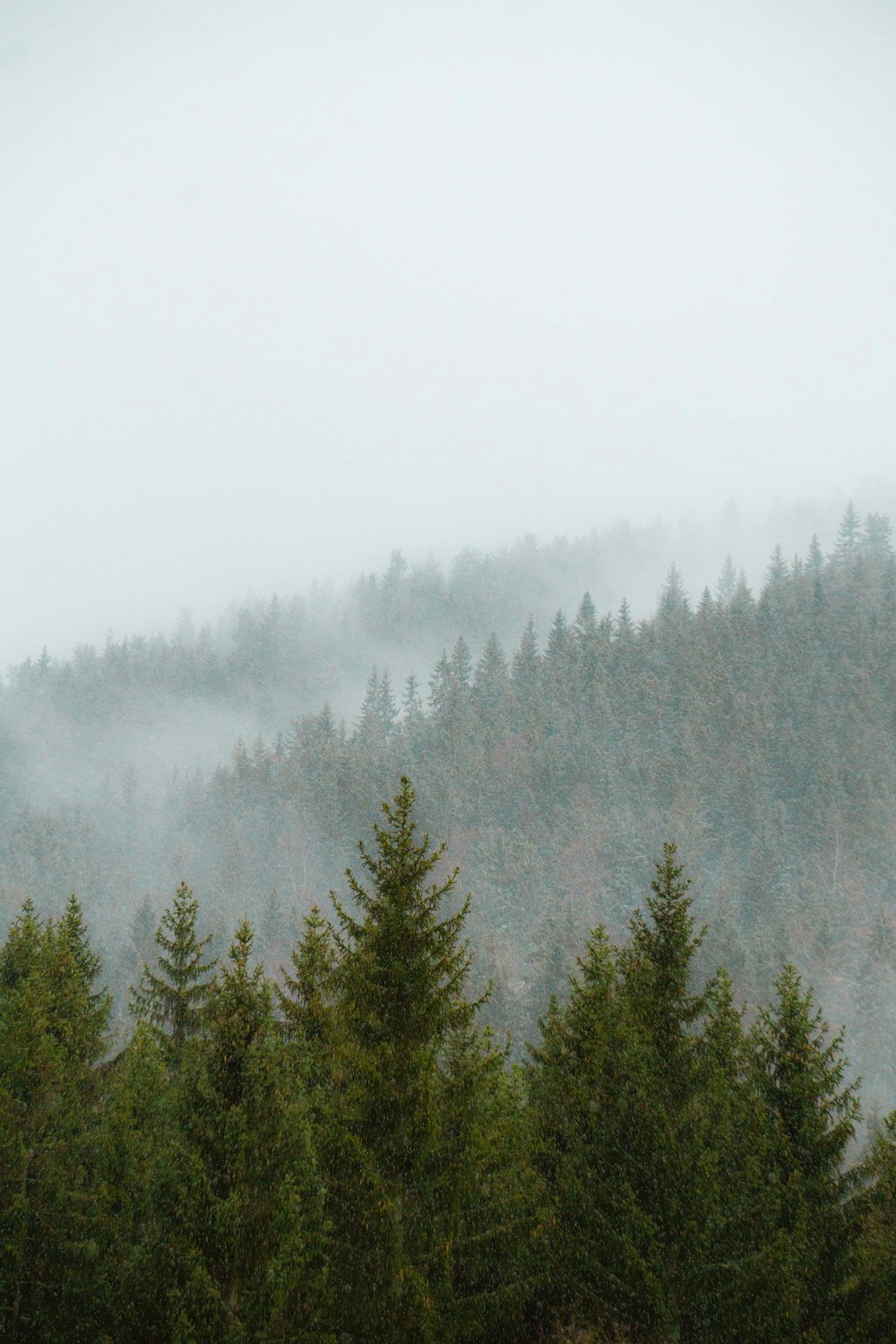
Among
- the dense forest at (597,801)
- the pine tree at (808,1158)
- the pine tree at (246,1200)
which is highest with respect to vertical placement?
the pine tree at (246,1200)

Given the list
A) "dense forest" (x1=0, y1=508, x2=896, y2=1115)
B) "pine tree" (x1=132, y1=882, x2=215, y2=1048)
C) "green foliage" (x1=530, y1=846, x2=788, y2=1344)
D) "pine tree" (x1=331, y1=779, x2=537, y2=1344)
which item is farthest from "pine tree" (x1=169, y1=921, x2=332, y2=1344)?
"dense forest" (x1=0, y1=508, x2=896, y2=1115)

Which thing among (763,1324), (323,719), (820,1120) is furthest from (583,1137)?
(323,719)

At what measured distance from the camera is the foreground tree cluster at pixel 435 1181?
1066 centimetres

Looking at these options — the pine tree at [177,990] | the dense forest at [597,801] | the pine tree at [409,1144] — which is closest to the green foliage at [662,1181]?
the pine tree at [409,1144]

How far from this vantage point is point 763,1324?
35.9 ft

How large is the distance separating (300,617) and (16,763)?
224 ft

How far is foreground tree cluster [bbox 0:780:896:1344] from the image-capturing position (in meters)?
10.7

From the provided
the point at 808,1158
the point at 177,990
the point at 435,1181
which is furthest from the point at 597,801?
the point at 435,1181

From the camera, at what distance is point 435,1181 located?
1092 cm

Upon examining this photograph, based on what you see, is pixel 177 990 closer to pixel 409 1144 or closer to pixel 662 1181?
pixel 409 1144

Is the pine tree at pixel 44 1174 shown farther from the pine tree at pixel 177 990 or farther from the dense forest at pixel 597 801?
the dense forest at pixel 597 801

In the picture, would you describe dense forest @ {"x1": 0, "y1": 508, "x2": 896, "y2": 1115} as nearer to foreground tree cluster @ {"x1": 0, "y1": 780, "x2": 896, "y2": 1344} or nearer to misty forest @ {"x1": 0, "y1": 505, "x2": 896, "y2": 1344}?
misty forest @ {"x1": 0, "y1": 505, "x2": 896, "y2": 1344}

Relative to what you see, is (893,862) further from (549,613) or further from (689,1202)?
(549,613)

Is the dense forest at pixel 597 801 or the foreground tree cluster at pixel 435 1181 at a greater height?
the foreground tree cluster at pixel 435 1181
